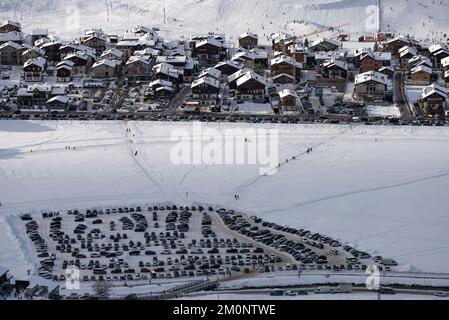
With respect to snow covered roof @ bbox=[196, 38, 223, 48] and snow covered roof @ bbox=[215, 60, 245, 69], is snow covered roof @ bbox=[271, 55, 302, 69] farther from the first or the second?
snow covered roof @ bbox=[196, 38, 223, 48]

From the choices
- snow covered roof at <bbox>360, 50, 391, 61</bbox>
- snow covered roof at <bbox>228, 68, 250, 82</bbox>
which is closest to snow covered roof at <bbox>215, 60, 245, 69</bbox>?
snow covered roof at <bbox>228, 68, 250, 82</bbox>

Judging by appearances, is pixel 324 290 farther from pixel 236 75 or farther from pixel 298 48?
pixel 298 48

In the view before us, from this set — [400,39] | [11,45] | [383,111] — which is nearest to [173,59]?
[11,45]

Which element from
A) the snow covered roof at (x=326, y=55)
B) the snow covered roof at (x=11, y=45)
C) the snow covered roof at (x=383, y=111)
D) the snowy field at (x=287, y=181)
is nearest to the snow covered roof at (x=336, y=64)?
the snow covered roof at (x=326, y=55)

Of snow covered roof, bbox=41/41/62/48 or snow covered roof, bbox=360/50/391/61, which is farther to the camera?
snow covered roof, bbox=41/41/62/48

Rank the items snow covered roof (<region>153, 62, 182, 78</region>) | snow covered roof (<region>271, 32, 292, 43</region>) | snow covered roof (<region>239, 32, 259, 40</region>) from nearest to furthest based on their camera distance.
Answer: snow covered roof (<region>153, 62, 182, 78</region>), snow covered roof (<region>271, 32, 292, 43</region>), snow covered roof (<region>239, 32, 259, 40</region>)
